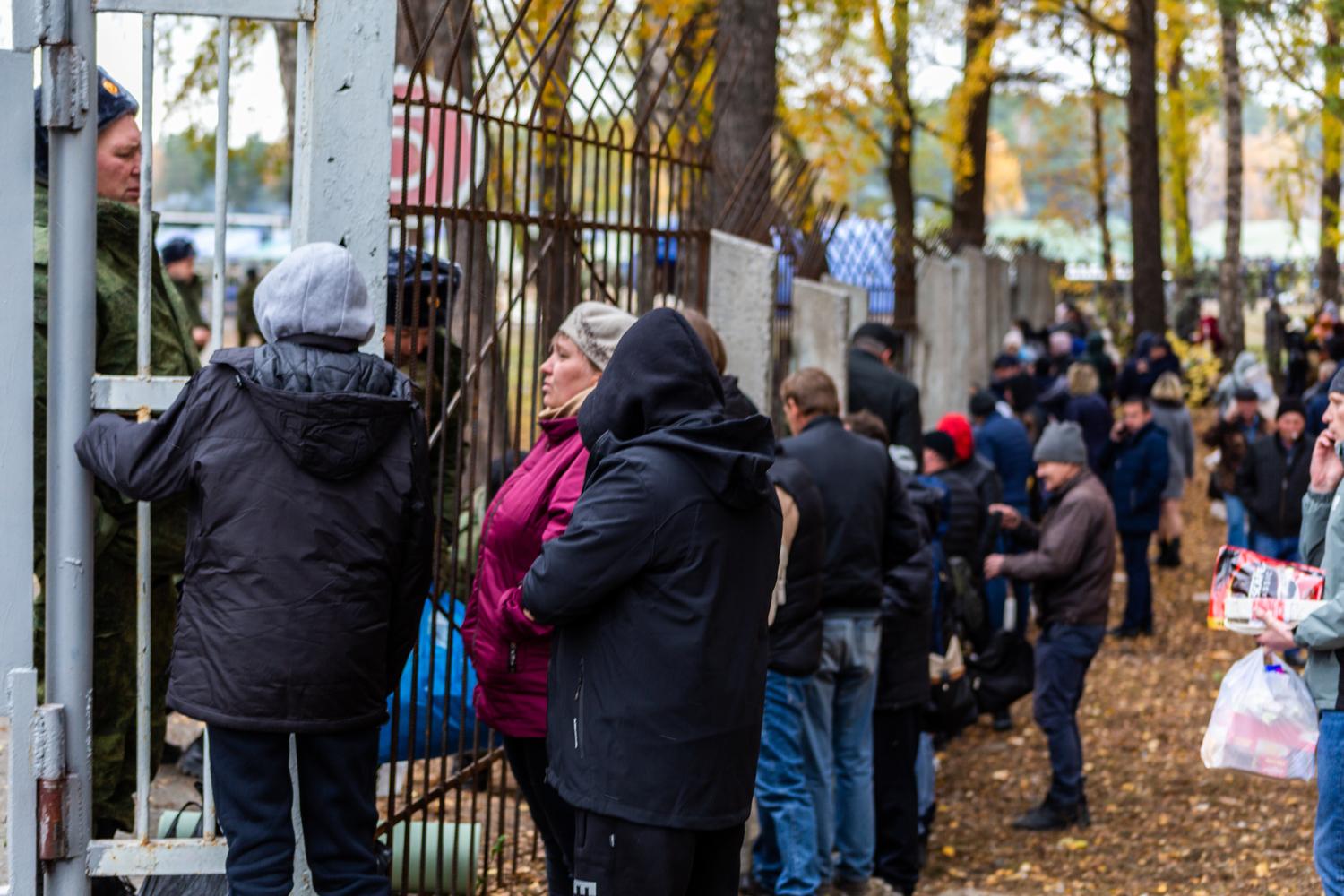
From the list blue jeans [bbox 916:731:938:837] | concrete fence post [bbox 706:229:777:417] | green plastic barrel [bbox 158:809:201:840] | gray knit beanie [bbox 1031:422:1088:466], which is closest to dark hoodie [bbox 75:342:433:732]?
green plastic barrel [bbox 158:809:201:840]

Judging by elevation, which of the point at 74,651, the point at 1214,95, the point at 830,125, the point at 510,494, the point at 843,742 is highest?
the point at 1214,95

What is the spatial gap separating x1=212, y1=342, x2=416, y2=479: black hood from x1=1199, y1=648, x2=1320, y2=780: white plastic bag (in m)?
3.01

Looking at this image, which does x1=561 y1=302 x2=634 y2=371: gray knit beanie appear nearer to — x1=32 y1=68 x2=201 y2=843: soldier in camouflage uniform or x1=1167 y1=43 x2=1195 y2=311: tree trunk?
x1=32 y1=68 x2=201 y2=843: soldier in camouflage uniform

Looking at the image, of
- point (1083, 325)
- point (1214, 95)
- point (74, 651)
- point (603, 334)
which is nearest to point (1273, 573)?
point (603, 334)

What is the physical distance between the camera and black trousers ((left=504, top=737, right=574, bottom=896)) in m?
4.06

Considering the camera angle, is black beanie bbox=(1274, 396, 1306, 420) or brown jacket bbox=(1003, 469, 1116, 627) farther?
black beanie bbox=(1274, 396, 1306, 420)

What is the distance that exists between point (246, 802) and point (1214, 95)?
30.6m

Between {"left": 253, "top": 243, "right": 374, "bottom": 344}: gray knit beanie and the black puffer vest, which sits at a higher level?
{"left": 253, "top": 243, "right": 374, "bottom": 344}: gray knit beanie

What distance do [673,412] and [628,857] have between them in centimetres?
98

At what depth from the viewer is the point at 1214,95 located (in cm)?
3103

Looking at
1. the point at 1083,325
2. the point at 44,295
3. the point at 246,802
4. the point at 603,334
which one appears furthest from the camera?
the point at 1083,325

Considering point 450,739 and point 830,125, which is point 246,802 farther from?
point 830,125

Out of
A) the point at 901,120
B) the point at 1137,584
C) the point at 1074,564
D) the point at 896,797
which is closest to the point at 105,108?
the point at 896,797

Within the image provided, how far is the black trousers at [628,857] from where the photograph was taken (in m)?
3.58
